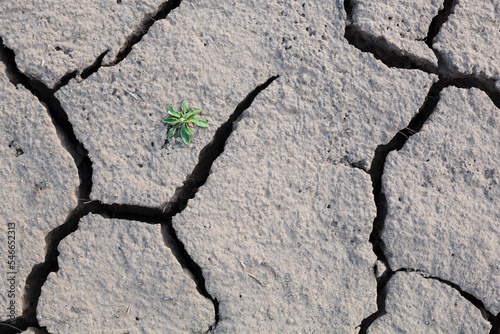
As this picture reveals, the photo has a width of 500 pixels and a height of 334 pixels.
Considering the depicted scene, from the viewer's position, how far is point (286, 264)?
1.76 meters

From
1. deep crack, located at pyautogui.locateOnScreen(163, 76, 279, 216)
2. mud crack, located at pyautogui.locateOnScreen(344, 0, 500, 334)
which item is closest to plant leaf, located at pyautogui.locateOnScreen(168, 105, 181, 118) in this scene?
deep crack, located at pyautogui.locateOnScreen(163, 76, 279, 216)

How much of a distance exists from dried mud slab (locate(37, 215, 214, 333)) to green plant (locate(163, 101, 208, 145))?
35cm

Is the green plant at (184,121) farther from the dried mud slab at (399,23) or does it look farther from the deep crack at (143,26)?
the dried mud slab at (399,23)

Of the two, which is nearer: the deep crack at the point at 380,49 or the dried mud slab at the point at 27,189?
the dried mud slab at the point at 27,189

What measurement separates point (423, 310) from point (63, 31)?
167 centimetres

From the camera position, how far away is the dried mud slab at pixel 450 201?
1.80 metres

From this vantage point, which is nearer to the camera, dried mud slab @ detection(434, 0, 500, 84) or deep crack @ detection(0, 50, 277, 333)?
deep crack @ detection(0, 50, 277, 333)

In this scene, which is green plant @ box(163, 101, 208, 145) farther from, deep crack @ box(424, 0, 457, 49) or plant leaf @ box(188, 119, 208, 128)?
deep crack @ box(424, 0, 457, 49)

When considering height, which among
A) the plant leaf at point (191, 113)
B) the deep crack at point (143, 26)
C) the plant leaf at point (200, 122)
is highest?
the deep crack at point (143, 26)

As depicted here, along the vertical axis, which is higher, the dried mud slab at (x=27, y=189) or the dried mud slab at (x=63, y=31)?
the dried mud slab at (x=63, y=31)

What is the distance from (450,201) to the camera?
182 centimetres

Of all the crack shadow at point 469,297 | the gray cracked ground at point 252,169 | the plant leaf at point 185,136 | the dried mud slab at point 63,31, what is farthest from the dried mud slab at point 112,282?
the crack shadow at point 469,297

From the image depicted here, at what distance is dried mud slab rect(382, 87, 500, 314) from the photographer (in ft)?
5.91

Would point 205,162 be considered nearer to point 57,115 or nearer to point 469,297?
point 57,115
